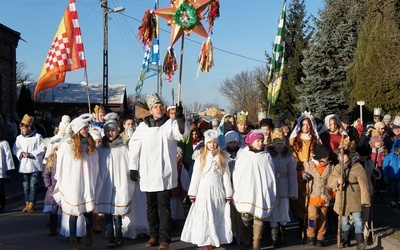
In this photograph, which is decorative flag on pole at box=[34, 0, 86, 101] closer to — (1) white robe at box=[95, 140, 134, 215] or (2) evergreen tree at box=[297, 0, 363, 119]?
(1) white robe at box=[95, 140, 134, 215]

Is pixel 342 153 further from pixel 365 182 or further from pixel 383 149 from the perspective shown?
pixel 383 149

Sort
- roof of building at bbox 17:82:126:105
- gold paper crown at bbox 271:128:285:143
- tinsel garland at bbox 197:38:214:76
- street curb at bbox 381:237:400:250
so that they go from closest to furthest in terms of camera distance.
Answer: street curb at bbox 381:237:400:250 < gold paper crown at bbox 271:128:285:143 < tinsel garland at bbox 197:38:214:76 < roof of building at bbox 17:82:126:105

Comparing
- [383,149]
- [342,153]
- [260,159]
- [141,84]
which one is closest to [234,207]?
[260,159]

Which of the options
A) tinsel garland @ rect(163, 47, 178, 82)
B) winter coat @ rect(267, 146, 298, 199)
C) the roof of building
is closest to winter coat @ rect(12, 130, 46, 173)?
tinsel garland @ rect(163, 47, 178, 82)

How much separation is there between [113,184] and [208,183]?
1.47 meters

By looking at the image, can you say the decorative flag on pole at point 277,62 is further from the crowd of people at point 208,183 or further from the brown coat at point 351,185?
the brown coat at point 351,185

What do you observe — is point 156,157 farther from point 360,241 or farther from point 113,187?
point 360,241

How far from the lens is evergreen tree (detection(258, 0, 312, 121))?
31969 millimetres

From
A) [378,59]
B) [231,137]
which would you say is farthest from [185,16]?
[378,59]

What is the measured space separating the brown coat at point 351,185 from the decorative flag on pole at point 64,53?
571cm

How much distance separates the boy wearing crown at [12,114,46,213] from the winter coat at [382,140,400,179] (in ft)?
24.2

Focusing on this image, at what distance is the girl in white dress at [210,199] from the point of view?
23.0 feet

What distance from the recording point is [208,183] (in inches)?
282

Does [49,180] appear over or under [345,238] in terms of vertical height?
over
